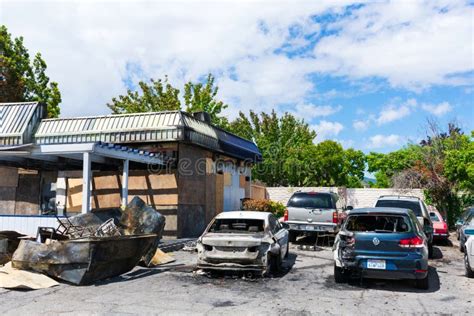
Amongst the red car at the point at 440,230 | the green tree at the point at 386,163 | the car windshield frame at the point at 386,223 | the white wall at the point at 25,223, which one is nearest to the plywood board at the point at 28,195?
the white wall at the point at 25,223

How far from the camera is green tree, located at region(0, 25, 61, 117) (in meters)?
30.1

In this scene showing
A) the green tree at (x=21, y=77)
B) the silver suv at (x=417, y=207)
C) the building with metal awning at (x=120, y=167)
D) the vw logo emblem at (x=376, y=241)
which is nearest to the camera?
the vw logo emblem at (x=376, y=241)

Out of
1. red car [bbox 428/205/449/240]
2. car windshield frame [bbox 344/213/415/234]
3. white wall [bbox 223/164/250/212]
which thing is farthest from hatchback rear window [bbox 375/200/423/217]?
white wall [bbox 223/164/250/212]

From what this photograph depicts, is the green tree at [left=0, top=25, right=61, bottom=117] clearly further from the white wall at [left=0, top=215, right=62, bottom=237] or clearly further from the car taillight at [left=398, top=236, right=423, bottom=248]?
the car taillight at [left=398, top=236, right=423, bottom=248]

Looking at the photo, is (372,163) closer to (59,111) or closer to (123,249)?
(59,111)

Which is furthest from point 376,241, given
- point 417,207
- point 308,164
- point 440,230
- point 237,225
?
point 308,164

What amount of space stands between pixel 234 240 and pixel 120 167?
8.64 meters

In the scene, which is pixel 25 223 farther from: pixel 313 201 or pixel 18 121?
pixel 313 201

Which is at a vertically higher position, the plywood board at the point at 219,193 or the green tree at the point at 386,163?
the green tree at the point at 386,163

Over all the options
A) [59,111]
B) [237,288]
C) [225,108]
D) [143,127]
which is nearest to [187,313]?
[237,288]

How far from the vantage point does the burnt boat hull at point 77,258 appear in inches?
349

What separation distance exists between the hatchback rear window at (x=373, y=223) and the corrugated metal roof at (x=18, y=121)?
1394 cm

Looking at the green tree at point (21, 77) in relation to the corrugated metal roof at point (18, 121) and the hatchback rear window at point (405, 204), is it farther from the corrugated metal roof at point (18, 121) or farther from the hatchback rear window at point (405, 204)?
the hatchback rear window at point (405, 204)

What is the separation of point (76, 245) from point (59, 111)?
2797cm
